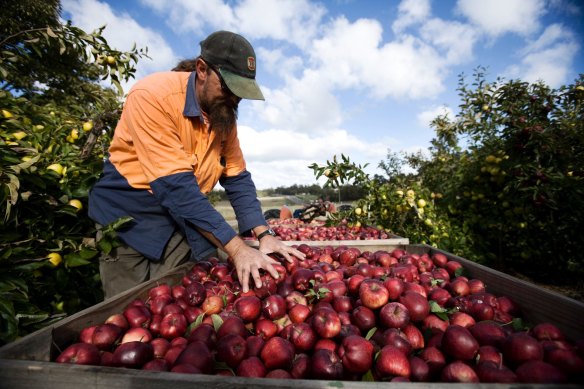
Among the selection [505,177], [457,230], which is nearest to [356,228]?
[457,230]

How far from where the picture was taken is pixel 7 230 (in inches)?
80.9

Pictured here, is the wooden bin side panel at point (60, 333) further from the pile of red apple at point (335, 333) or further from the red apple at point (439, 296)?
the red apple at point (439, 296)

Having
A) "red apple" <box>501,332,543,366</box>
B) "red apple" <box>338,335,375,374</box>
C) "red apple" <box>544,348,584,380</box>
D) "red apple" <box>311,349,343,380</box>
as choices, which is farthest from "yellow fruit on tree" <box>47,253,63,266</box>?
"red apple" <box>544,348,584,380</box>

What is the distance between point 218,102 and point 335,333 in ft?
5.89

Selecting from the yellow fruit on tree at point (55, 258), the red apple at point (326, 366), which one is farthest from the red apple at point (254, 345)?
the yellow fruit on tree at point (55, 258)

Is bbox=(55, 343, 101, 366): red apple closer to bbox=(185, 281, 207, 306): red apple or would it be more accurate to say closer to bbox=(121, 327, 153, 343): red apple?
bbox=(121, 327, 153, 343): red apple

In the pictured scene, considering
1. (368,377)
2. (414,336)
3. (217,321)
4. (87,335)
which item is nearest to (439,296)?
(414,336)

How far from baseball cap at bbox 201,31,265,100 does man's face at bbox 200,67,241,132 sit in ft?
0.30

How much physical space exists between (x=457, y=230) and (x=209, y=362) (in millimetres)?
5909

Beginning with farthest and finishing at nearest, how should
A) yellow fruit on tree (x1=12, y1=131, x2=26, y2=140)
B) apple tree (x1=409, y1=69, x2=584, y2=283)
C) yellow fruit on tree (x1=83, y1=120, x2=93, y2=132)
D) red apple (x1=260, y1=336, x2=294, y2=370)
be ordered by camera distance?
apple tree (x1=409, y1=69, x2=584, y2=283) < yellow fruit on tree (x1=83, y1=120, x2=93, y2=132) < yellow fruit on tree (x1=12, y1=131, x2=26, y2=140) < red apple (x1=260, y1=336, x2=294, y2=370)

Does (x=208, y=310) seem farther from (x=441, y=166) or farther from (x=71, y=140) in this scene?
(x=441, y=166)

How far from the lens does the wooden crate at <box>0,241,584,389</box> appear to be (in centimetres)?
89

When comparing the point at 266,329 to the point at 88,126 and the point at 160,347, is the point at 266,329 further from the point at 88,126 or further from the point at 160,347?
the point at 88,126

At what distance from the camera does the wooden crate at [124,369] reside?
0.89 meters
